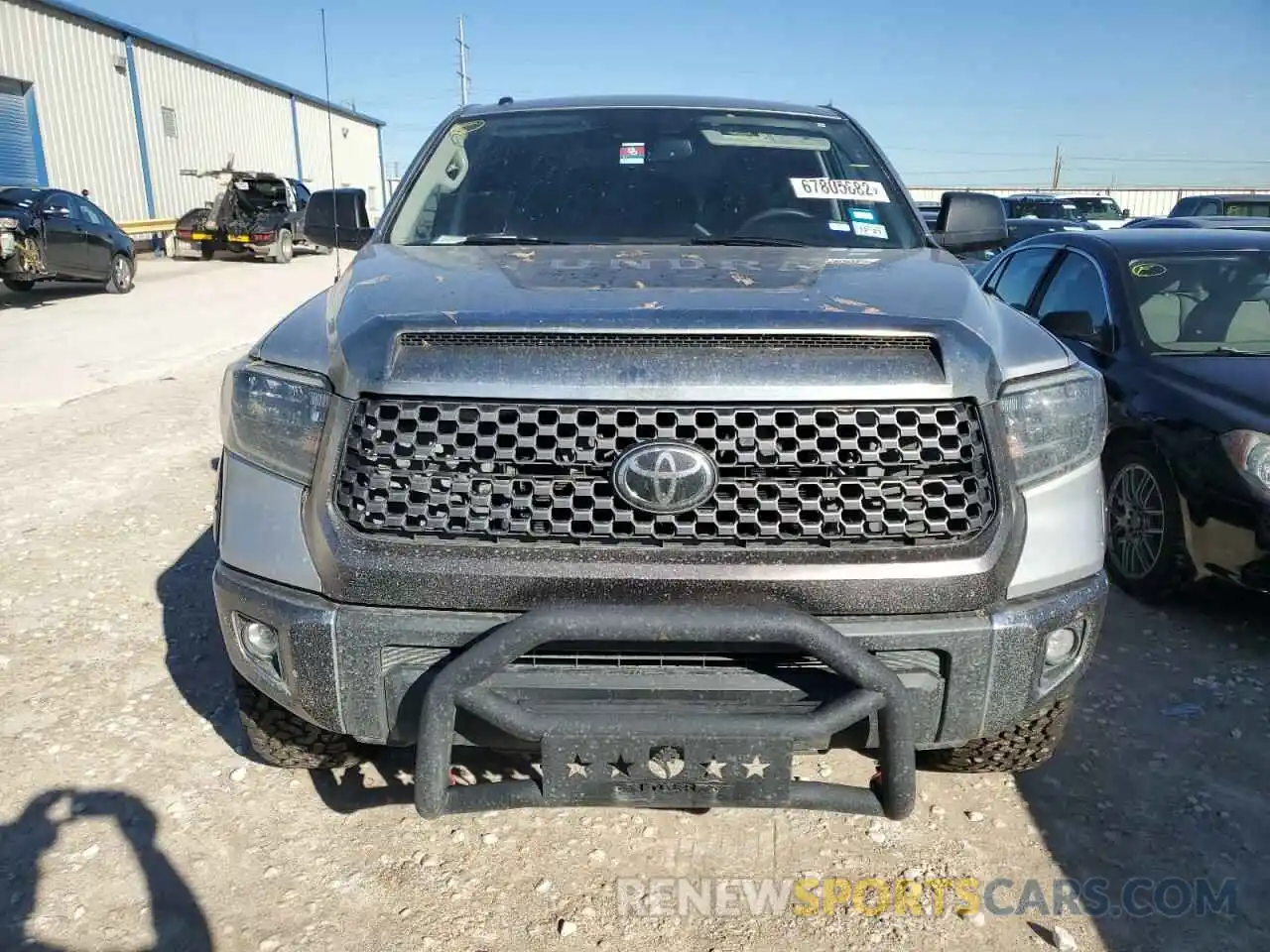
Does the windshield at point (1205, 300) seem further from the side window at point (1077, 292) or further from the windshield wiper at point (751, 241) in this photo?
the windshield wiper at point (751, 241)

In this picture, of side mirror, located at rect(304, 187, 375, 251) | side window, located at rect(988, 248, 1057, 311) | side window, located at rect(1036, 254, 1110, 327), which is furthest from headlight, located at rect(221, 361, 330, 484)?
side window, located at rect(988, 248, 1057, 311)

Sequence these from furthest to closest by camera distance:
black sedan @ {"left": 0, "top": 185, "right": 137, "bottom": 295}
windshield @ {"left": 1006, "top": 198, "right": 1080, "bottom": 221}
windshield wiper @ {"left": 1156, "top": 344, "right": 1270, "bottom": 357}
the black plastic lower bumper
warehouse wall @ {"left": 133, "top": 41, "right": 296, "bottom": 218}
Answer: warehouse wall @ {"left": 133, "top": 41, "right": 296, "bottom": 218} → windshield @ {"left": 1006, "top": 198, "right": 1080, "bottom": 221} → black sedan @ {"left": 0, "top": 185, "right": 137, "bottom": 295} → windshield wiper @ {"left": 1156, "top": 344, "right": 1270, "bottom": 357} → the black plastic lower bumper

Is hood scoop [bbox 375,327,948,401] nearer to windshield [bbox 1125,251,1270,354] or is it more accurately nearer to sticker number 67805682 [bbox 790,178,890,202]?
sticker number 67805682 [bbox 790,178,890,202]

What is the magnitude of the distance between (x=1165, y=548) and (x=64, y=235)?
15.9m

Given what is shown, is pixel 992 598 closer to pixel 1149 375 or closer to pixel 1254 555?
pixel 1254 555

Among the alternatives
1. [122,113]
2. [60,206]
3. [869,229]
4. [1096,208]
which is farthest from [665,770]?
[1096,208]

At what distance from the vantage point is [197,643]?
12.6 feet

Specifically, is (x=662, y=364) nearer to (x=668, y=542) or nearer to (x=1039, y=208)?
(x=668, y=542)

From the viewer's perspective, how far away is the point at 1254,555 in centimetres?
373

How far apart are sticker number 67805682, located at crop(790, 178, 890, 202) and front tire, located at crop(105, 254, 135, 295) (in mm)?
15920

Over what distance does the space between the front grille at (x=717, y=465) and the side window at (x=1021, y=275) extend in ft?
12.7

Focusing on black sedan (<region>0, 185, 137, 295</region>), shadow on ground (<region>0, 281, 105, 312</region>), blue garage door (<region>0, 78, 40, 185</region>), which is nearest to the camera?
black sedan (<region>0, 185, 137, 295</region>)

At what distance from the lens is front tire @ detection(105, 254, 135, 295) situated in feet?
53.7

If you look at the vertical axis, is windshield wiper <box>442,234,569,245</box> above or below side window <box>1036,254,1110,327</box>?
above
